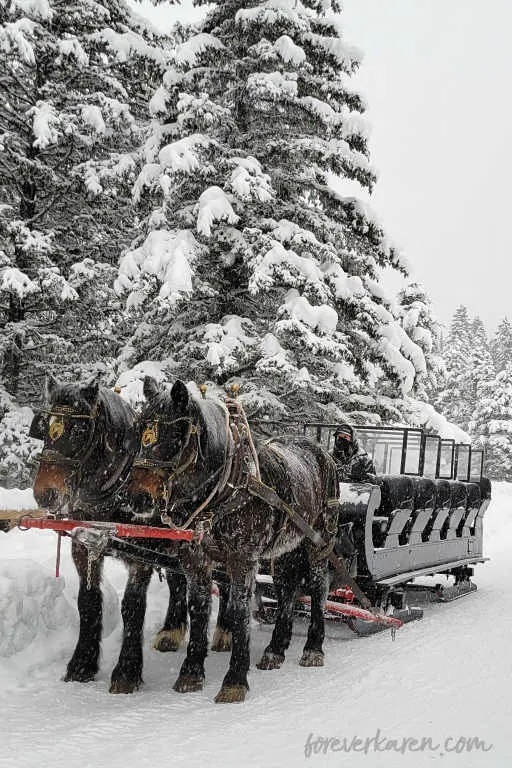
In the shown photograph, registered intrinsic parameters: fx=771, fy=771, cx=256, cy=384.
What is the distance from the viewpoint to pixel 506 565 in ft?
47.8

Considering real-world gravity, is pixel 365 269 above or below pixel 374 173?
below

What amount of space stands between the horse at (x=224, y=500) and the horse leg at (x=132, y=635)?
0.34 m

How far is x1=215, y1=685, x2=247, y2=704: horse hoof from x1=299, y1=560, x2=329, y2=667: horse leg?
1.37 m

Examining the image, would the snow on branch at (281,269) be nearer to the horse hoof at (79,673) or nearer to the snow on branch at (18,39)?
the snow on branch at (18,39)

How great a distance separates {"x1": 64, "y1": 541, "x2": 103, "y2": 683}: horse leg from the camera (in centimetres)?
564

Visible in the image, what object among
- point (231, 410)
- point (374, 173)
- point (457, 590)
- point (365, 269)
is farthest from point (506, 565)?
point (231, 410)

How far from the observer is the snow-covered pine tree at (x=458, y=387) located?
4500 centimetres

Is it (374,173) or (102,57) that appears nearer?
(374,173)

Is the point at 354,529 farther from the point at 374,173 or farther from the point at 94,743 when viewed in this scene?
the point at 374,173

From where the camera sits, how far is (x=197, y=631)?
5473 millimetres

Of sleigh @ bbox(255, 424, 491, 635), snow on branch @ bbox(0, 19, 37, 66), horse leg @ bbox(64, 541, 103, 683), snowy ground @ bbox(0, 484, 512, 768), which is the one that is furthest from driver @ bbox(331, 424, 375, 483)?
snow on branch @ bbox(0, 19, 37, 66)

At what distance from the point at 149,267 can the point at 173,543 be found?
574 centimetres

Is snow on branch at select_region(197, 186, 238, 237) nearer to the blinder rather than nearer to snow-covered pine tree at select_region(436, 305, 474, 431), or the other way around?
the blinder

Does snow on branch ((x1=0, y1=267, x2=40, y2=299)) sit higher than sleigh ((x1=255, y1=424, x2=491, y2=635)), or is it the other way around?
snow on branch ((x1=0, y1=267, x2=40, y2=299))
